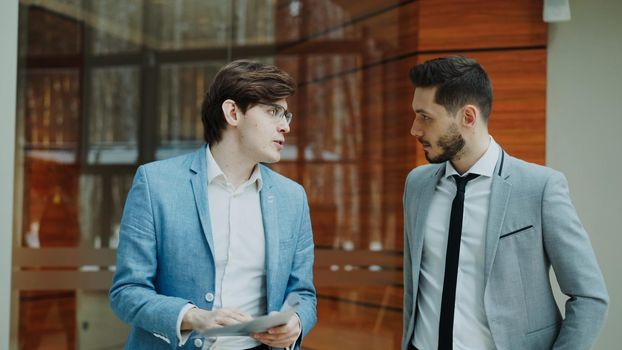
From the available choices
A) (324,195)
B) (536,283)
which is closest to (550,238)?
(536,283)

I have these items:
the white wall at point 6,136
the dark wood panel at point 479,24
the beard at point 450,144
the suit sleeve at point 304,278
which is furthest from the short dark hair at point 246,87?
the dark wood panel at point 479,24

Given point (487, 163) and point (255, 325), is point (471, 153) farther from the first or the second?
point (255, 325)

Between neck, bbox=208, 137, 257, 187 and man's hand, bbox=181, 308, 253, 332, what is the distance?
496mm

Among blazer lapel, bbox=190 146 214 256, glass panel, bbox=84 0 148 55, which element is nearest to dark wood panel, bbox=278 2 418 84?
glass panel, bbox=84 0 148 55

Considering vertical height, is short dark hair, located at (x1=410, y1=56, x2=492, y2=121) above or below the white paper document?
above

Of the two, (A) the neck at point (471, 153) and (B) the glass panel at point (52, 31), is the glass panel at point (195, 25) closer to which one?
(B) the glass panel at point (52, 31)

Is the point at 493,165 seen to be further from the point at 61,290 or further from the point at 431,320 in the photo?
the point at 61,290

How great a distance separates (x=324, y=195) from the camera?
5367mm

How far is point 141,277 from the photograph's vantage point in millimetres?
2086

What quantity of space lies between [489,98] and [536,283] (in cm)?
68

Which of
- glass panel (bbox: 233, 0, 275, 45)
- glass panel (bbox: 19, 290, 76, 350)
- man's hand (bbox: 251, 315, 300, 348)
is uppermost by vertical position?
glass panel (bbox: 233, 0, 275, 45)

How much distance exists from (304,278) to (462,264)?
55cm

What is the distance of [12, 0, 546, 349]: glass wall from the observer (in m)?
4.79

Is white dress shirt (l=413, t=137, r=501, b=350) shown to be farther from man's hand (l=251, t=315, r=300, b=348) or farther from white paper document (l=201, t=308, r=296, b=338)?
white paper document (l=201, t=308, r=296, b=338)
